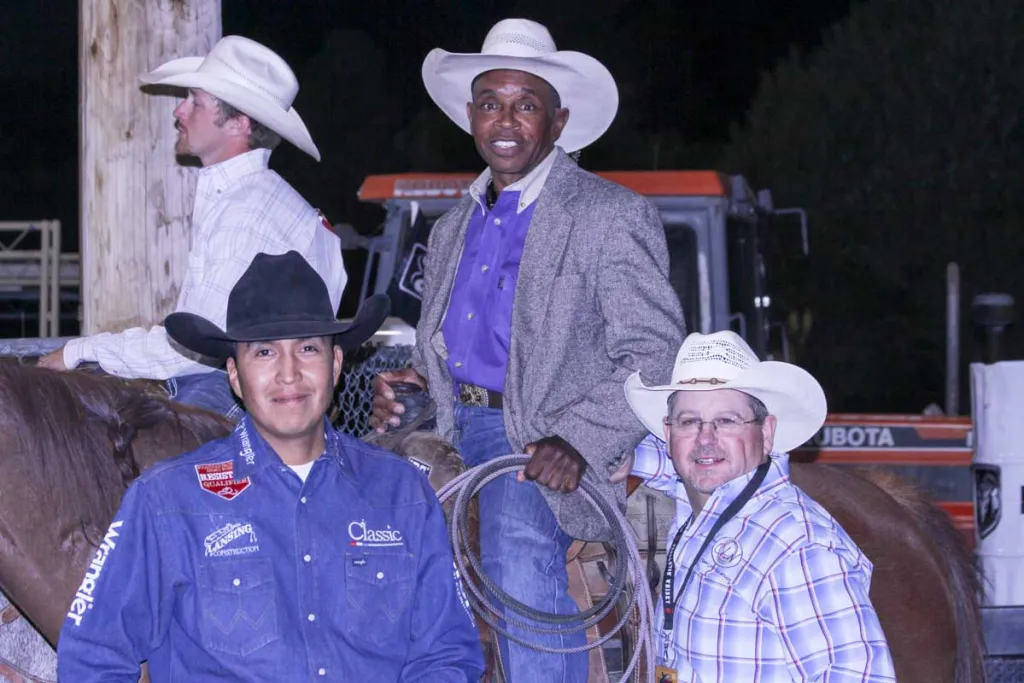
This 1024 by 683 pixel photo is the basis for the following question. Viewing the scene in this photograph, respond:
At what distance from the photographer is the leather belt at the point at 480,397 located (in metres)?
4.00

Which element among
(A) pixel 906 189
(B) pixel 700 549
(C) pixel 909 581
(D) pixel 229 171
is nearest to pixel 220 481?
(B) pixel 700 549

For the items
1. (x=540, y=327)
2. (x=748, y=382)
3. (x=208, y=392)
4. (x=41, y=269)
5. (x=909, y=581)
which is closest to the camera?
(x=748, y=382)

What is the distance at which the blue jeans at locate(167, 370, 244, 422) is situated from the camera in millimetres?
3955

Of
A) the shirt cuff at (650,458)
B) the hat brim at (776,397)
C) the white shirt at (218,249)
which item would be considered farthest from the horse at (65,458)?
the hat brim at (776,397)

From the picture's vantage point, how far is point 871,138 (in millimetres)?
24984

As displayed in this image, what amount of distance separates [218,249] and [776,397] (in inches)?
64.9

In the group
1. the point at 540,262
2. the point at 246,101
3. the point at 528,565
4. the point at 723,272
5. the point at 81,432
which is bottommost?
Answer: the point at 528,565

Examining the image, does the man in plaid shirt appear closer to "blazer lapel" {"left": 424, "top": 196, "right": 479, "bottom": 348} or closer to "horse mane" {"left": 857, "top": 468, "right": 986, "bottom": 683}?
"blazer lapel" {"left": 424, "top": 196, "right": 479, "bottom": 348}

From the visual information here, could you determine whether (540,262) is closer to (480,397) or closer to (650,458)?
(480,397)

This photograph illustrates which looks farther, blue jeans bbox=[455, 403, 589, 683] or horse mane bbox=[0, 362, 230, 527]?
blue jeans bbox=[455, 403, 589, 683]

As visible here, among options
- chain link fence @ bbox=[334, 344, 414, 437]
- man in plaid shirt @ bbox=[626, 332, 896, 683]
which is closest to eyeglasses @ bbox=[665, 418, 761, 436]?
man in plaid shirt @ bbox=[626, 332, 896, 683]

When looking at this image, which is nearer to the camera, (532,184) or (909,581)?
(532,184)

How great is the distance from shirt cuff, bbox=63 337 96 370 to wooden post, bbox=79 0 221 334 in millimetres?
783

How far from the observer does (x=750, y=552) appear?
299cm
